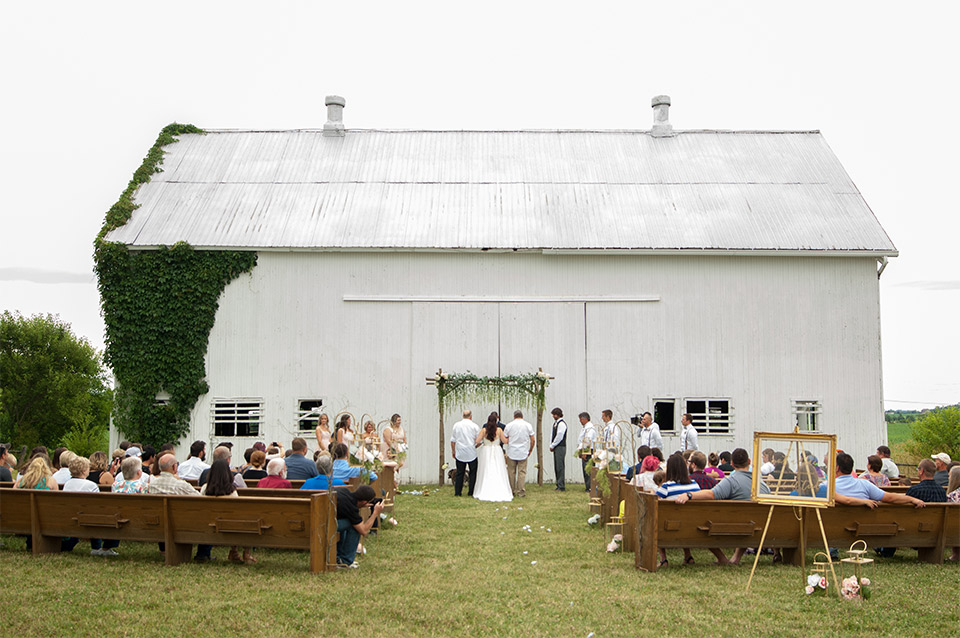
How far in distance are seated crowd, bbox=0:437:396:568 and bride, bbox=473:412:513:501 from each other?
5040 millimetres

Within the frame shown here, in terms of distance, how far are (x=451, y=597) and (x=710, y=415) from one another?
1284 centimetres

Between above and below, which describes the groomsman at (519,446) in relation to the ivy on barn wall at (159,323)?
below

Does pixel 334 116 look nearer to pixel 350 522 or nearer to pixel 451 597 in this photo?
pixel 350 522

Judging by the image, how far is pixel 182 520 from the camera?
31.5 ft

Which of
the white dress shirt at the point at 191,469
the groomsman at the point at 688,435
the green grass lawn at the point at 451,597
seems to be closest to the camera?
the green grass lawn at the point at 451,597

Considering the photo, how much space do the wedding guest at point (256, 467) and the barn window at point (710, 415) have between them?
11233 mm

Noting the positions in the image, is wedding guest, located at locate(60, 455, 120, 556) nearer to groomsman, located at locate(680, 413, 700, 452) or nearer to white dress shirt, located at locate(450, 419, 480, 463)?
white dress shirt, located at locate(450, 419, 480, 463)

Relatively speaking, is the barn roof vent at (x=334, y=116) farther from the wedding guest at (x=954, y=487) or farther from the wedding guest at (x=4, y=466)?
the wedding guest at (x=954, y=487)

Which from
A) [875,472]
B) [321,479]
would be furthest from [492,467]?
[875,472]

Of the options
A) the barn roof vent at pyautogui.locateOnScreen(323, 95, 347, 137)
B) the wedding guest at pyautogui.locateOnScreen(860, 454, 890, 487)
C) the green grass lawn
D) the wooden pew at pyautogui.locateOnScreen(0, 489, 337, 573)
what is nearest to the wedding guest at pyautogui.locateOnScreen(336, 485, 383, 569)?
the wooden pew at pyautogui.locateOnScreen(0, 489, 337, 573)

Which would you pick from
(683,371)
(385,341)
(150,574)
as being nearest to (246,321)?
(385,341)

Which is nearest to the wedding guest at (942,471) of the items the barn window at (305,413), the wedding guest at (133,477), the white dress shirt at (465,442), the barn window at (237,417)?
the white dress shirt at (465,442)

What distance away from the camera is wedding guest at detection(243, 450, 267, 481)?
11.7 m

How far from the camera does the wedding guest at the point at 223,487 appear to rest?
9.92m
